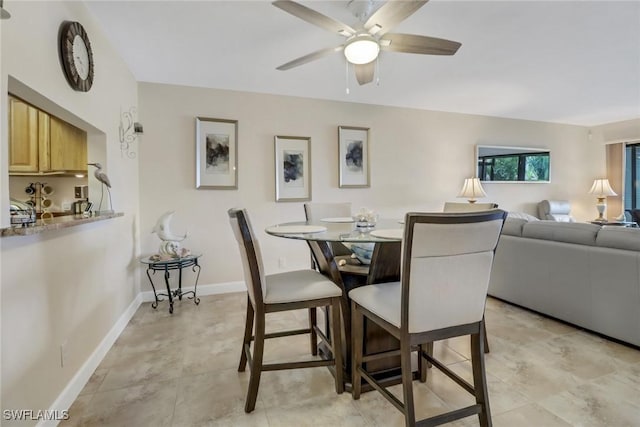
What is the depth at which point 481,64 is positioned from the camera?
121 inches

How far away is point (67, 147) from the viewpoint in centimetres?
250

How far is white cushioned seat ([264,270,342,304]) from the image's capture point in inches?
66.6

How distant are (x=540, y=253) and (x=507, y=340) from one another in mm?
850

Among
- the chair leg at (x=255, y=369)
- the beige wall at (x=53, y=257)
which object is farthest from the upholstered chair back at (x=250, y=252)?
the beige wall at (x=53, y=257)

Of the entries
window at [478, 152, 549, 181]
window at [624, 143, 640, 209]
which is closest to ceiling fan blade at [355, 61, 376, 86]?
window at [478, 152, 549, 181]

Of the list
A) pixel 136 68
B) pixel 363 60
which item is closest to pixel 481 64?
pixel 363 60

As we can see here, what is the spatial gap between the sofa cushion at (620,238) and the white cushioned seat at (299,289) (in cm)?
205

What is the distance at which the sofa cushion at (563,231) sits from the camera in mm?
2459

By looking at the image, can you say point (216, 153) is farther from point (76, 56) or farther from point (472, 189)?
point (472, 189)

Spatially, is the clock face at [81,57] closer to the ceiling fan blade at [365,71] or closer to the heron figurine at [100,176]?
the heron figurine at [100,176]

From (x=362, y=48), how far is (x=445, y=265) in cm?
141

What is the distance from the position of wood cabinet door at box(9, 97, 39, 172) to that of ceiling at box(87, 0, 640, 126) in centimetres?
86

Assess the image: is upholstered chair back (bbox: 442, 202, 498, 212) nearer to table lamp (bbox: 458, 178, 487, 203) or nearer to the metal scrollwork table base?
table lamp (bbox: 458, 178, 487, 203)

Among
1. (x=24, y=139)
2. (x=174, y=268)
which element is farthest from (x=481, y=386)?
(x=24, y=139)
